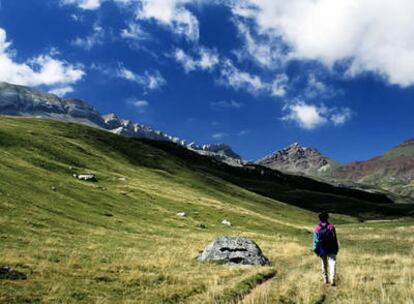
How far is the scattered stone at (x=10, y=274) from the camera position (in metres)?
21.0

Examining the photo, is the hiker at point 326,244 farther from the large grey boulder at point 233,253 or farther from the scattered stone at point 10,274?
the scattered stone at point 10,274

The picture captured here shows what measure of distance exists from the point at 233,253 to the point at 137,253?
7.29 meters

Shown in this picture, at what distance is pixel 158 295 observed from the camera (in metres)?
20.6

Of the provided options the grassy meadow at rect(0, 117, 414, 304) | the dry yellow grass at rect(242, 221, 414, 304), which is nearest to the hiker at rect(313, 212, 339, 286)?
the dry yellow grass at rect(242, 221, 414, 304)

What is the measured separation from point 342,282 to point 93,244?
70.7 feet

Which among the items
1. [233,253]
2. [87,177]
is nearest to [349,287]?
[233,253]

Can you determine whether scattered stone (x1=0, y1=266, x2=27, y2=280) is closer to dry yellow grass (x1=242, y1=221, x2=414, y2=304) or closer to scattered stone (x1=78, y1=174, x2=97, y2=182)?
dry yellow grass (x1=242, y1=221, x2=414, y2=304)

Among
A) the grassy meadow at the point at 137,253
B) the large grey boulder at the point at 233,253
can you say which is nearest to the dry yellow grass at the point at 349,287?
the grassy meadow at the point at 137,253

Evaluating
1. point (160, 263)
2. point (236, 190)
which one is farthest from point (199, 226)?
point (236, 190)

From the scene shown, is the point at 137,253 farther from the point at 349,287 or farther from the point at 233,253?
the point at 349,287

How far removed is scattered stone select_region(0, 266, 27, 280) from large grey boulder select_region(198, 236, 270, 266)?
52.5 feet

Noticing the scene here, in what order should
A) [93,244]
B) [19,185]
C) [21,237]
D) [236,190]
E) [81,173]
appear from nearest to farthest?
[21,237] → [93,244] → [19,185] → [81,173] → [236,190]

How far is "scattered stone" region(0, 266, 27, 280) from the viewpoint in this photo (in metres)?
21.0

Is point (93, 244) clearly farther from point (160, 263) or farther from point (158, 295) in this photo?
point (158, 295)
